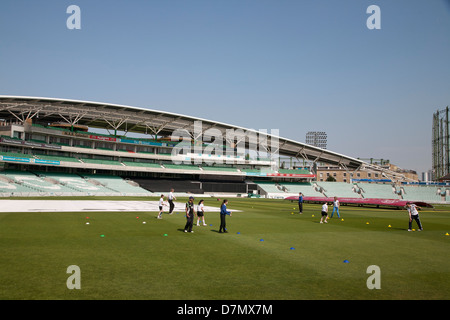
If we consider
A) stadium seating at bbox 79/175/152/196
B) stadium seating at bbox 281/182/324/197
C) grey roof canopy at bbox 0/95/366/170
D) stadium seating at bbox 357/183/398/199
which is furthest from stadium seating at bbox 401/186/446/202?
stadium seating at bbox 79/175/152/196

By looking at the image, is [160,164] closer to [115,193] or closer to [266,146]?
[115,193]

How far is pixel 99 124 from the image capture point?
7431 centimetres

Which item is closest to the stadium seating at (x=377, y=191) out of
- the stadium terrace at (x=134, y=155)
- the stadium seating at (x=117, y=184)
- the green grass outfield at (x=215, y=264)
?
the stadium terrace at (x=134, y=155)

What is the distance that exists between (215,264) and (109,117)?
6347 centimetres

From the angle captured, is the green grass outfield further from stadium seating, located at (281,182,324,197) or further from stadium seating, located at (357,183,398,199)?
stadium seating, located at (357,183,398,199)

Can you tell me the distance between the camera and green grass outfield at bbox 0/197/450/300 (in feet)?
24.3

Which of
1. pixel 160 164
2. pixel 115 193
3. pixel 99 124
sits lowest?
pixel 115 193

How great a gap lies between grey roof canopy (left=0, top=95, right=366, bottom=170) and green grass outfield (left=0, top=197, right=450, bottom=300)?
49416 mm

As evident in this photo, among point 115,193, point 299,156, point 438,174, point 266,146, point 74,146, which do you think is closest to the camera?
point 115,193

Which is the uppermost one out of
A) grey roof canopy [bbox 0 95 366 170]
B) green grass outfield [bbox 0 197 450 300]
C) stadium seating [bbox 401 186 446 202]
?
grey roof canopy [bbox 0 95 366 170]

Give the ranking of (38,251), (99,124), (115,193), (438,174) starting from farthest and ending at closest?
(438,174), (99,124), (115,193), (38,251)
